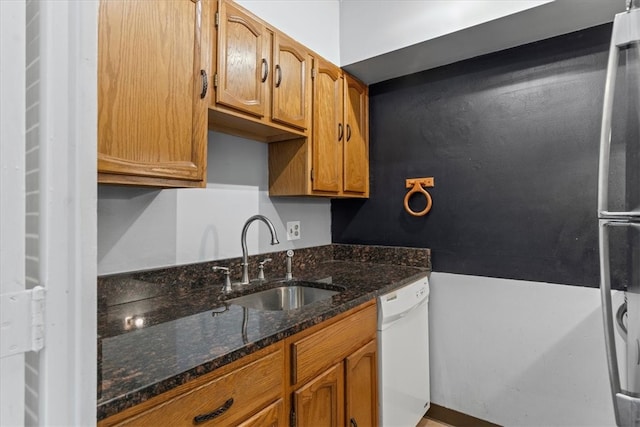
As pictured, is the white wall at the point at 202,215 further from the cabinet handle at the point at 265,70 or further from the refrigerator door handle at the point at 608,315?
the refrigerator door handle at the point at 608,315

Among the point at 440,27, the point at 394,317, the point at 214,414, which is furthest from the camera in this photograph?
→ the point at 440,27

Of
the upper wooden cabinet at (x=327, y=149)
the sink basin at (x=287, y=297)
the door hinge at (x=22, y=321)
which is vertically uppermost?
the upper wooden cabinet at (x=327, y=149)

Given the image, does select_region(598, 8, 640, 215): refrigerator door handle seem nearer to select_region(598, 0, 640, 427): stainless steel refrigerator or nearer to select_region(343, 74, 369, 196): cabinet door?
select_region(598, 0, 640, 427): stainless steel refrigerator

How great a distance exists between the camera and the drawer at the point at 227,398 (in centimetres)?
77

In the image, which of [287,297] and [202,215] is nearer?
[202,215]

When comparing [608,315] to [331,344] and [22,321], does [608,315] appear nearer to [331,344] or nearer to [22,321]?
[331,344]

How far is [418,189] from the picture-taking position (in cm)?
222

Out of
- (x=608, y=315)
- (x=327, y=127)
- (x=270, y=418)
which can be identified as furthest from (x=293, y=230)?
Result: (x=608, y=315)

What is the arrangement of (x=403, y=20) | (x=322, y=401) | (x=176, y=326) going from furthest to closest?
(x=403, y=20), (x=322, y=401), (x=176, y=326)

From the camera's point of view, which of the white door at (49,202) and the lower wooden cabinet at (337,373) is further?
the lower wooden cabinet at (337,373)

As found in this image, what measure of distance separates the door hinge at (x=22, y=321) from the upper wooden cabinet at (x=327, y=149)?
149 centimetres

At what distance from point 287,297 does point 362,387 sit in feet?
1.92

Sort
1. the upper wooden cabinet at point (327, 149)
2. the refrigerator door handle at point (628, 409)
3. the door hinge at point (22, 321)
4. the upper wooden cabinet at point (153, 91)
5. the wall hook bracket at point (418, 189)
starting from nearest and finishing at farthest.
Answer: the door hinge at point (22, 321)
the refrigerator door handle at point (628, 409)
the upper wooden cabinet at point (153, 91)
the upper wooden cabinet at point (327, 149)
the wall hook bracket at point (418, 189)

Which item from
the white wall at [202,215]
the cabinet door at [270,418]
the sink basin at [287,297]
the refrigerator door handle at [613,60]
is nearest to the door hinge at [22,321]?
the cabinet door at [270,418]
